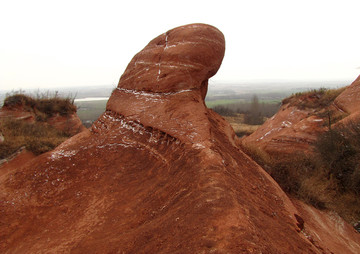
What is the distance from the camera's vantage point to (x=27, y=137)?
926 cm

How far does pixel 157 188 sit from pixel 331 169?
7753 millimetres

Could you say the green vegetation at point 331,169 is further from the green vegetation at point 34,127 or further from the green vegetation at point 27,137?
the green vegetation at point 34,127

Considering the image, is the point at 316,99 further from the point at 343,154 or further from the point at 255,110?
the point at 255,110

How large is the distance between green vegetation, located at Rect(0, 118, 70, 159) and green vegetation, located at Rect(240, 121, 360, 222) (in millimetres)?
7579

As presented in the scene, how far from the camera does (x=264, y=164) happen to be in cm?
608

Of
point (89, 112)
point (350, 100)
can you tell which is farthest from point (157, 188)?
point (89, 112)

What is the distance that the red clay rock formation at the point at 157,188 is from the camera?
207cm

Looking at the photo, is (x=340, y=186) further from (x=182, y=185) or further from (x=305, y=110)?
(x=182, y=185)

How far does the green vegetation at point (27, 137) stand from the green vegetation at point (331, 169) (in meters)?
7.58

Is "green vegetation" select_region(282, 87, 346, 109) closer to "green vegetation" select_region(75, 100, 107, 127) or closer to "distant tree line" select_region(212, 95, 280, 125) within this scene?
"distant tree line" select_region(212, 95, 280, 125)

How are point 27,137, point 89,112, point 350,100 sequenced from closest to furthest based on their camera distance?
point 27,137 → point 350,100 → point 89,112

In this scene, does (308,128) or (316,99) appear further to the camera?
(316,99)

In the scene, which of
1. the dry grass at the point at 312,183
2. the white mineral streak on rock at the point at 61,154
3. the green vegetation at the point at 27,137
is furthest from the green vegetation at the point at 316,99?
the green vegetation at the point at 27,137

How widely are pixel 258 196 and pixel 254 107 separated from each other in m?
27.2
